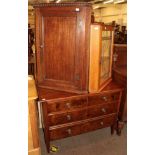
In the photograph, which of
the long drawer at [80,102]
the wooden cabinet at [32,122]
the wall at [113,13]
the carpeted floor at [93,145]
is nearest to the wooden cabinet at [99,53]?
the long drawer at [80,102]

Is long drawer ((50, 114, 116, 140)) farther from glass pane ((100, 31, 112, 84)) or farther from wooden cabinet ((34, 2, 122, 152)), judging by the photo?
glass pane ((100, 31, 112, 84))

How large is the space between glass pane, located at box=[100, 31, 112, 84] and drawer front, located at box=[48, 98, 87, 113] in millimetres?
301

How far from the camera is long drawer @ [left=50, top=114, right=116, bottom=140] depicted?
1960 millimetres

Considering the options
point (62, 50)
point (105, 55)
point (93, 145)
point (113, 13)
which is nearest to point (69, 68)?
point (62, 50)

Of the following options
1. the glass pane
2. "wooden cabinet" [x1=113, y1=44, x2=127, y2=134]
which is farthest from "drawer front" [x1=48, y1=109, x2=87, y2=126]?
"wooden cabinet" [x1=113, y1=44, x2=127, y2=134]

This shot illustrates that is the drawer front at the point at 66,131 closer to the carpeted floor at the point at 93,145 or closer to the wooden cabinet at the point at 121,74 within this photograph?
the carpeted floor at the point at 93,145

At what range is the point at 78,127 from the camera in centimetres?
205

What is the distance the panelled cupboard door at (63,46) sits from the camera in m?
1.71

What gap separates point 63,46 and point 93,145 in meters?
1.21

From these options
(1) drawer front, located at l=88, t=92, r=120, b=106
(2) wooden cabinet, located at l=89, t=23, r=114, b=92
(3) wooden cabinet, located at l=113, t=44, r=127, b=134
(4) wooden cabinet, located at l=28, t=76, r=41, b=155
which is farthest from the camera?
(3) wooden cabinet, located at l=113, t=44, r=127, b=134

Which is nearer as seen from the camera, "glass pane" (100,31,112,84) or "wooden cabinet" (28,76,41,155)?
"wooden cabinet" (28,76,41,155)
